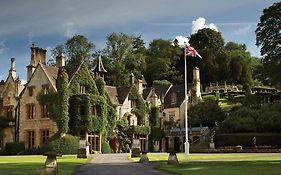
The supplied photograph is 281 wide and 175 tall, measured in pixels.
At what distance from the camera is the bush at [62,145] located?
4525cm

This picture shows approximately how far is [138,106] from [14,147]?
1855 centimetres

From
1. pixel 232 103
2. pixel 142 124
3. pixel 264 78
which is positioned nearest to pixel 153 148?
pixel 142 124

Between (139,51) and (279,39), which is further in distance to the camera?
(139,51)

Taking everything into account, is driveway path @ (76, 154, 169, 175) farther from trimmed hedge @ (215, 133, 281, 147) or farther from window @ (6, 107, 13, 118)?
window @ (6, 107, 13, 118)

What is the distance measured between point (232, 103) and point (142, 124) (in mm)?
26722

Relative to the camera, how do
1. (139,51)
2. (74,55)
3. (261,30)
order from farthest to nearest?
1. (139,51)
2. (74,55)
3. (261,30)

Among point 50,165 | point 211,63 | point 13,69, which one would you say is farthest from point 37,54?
point 211,63

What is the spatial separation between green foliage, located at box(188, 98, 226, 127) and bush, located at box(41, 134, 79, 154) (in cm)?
2626

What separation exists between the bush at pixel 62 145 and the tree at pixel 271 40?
2238cm

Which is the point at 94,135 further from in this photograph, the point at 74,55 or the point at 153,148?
the point at 74,55

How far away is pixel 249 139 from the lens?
5334 centimetres

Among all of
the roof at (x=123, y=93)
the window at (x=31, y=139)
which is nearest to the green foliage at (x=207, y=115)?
the roof at (x=123, y=93)

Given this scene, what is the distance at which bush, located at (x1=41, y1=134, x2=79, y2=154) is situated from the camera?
4525cm

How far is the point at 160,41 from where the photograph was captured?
103625 millimetres
